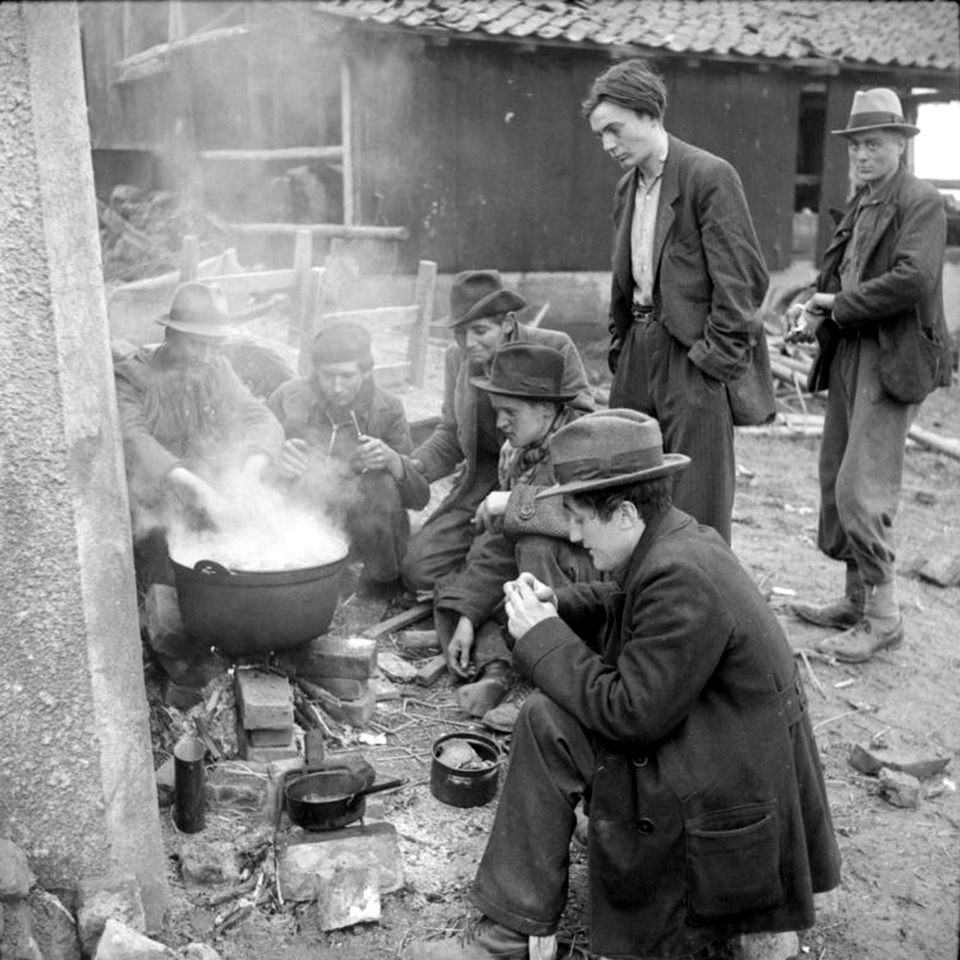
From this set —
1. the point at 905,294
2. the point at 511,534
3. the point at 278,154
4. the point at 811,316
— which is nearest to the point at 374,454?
the point at 511,534

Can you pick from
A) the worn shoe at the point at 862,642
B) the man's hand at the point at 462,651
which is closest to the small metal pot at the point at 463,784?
the man's hand at the point at 462,651

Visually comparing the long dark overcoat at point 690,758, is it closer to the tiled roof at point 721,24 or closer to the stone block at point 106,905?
the stone block at point 106,905

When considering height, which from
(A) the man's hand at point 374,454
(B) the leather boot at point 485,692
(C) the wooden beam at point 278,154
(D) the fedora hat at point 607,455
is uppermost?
(C) the wooden beam at point 278,154

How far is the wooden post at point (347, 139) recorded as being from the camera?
11.7 metres

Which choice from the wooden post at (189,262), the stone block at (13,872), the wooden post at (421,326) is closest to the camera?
the stone block at (13,872)

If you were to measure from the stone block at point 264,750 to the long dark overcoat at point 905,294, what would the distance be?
10.2 feet

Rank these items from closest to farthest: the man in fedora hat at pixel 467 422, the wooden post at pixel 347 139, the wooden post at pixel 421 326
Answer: the man in fedora hat at pixel 467 422
the wooden post at pixel 421 326
the wooden post at pixel 347 139

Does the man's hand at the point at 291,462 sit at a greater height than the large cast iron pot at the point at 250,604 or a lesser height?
greater

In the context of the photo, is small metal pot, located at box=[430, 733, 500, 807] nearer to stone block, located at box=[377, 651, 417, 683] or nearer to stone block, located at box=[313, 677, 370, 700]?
stone block, located at box=[313, 677, 370, 700]

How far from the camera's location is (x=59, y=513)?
2812mm

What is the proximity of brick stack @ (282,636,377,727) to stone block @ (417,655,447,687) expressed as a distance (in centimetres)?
43

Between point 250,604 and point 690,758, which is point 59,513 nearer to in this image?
point 250,604

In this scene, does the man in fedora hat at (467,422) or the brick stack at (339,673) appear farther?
the man in fedora hat at (467,422)

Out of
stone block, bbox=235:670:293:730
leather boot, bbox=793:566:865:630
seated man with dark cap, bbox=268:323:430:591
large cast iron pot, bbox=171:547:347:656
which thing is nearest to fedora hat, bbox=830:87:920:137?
leather boot, bbox=793:566:865:630
